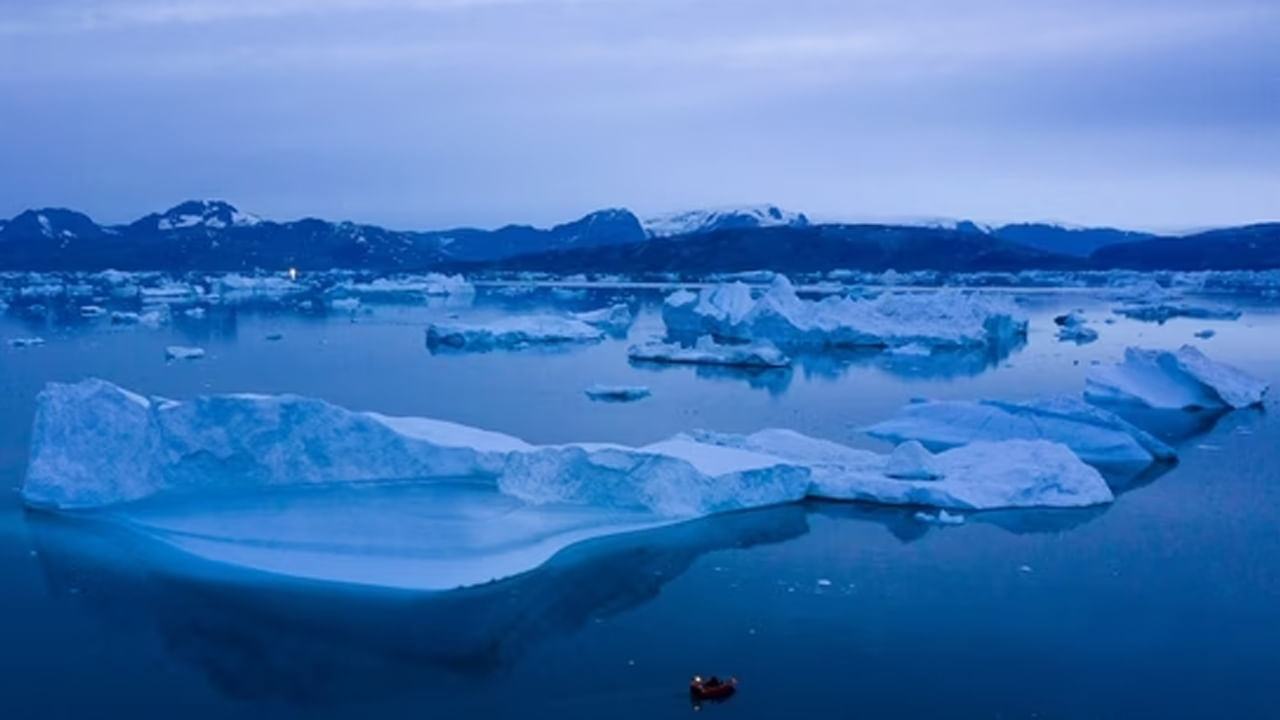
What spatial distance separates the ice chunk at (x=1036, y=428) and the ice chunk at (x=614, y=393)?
3.21m

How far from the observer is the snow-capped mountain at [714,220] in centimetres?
11706

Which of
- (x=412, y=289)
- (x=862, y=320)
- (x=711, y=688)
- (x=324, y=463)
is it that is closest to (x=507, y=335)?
(x=862, y=320)

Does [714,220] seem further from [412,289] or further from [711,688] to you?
[711,688]

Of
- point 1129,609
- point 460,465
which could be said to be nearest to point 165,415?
point 460,465

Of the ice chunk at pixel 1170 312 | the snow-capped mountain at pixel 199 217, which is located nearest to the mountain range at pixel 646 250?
the snow-capped mountain at pixel 199 217

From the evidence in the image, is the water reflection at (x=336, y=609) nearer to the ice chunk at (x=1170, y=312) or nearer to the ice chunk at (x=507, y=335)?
the ice chunk at (x=507, y=335)

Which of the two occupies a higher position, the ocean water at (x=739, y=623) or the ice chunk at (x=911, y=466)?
the ice chunk at (x=911, y=466)

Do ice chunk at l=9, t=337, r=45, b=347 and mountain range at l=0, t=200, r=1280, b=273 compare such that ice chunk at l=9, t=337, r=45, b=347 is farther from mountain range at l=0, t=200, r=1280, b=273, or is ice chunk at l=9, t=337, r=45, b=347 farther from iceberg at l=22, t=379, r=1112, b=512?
mountain range at l=0, t=200, r=1280, b=273

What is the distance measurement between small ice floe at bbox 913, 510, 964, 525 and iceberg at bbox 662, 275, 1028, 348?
12.8 m

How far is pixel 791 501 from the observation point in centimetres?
768

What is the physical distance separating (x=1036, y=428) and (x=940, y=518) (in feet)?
9.28

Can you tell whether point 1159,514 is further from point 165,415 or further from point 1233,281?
point 1233,281

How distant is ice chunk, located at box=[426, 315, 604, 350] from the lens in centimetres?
1986

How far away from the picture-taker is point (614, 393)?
12.9 meters
